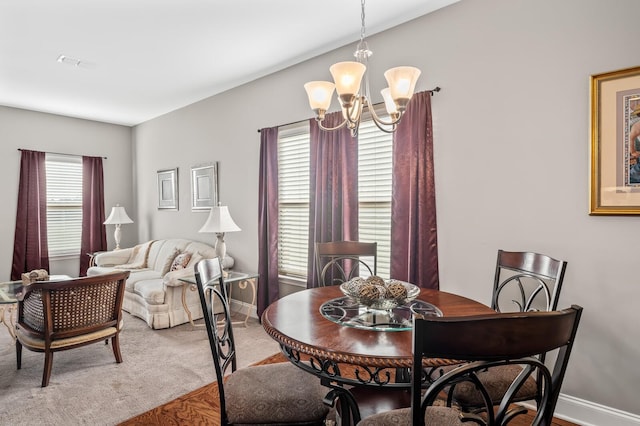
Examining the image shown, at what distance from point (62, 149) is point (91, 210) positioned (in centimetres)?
102

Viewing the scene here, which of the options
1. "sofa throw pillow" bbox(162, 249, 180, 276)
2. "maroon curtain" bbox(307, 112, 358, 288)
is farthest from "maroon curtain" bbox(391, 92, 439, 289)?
"sofa throw pillow" bbox(162, 249, 180, 276)

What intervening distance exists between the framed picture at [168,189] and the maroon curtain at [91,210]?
3.54 feet

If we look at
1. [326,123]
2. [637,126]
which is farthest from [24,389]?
[637,126]

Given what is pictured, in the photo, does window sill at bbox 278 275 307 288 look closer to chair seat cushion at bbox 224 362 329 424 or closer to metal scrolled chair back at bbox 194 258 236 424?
metal scrolled chair back at bbox 194 258 236 424

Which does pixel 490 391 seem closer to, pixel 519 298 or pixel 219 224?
pixel 519 298

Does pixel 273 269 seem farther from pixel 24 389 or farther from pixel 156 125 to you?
pixel 156 125

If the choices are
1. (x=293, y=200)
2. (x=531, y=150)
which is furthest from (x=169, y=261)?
(x=531, y=150)

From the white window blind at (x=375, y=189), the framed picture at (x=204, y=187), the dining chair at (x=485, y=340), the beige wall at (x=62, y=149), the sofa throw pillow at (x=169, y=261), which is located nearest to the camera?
the dining chair at (x=485, y=340)

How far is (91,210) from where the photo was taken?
19.6ft

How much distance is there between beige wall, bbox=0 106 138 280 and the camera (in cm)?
520

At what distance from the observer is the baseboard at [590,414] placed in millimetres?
2037

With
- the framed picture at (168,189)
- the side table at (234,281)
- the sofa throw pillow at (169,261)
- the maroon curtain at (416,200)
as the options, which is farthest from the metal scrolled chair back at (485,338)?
the framed picture at (168,189)

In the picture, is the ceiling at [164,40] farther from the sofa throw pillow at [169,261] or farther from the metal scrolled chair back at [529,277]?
the sofa throw pillow at [169,261]

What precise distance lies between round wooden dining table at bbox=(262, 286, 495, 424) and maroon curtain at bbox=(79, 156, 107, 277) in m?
5.38
